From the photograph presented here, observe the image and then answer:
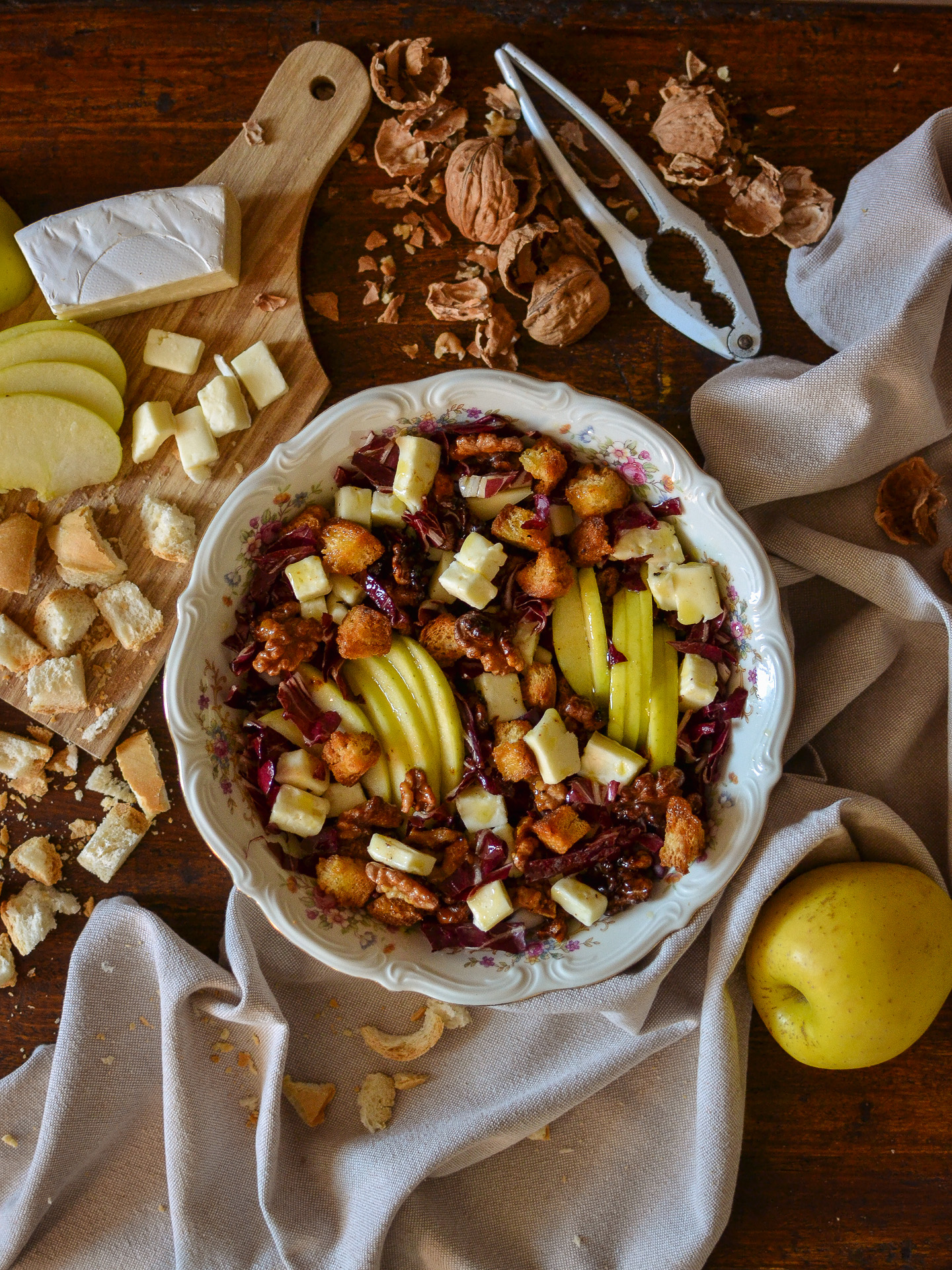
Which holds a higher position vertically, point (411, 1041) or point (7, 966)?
point (7, 966)

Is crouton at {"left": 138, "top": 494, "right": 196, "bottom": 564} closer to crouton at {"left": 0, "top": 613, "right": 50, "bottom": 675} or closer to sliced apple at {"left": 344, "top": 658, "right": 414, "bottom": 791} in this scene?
crouton at {"left": 0, "top": 613, "right": 50, "bottom": 675}

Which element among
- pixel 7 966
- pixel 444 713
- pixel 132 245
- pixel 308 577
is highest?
pixel 132 245

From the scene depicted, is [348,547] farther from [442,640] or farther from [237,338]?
[237,338]

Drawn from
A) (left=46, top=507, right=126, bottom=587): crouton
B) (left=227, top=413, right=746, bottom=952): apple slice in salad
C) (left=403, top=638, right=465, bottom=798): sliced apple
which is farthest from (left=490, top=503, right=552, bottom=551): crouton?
(left=46, top=507, right=126, bottom=587): crouton

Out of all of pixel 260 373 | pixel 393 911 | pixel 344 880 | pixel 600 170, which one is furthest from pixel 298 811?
pixel 600 170

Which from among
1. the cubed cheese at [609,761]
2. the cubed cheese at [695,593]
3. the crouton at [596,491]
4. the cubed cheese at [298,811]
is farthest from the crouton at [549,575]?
the cubed cheese at [298,811]

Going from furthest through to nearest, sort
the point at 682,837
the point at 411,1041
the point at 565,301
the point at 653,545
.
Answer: the point at 411,1041 → the point at 565,301 → the point at 653,545 → the point at 682,837

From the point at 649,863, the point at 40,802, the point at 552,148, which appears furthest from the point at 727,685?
the point at 40,802
